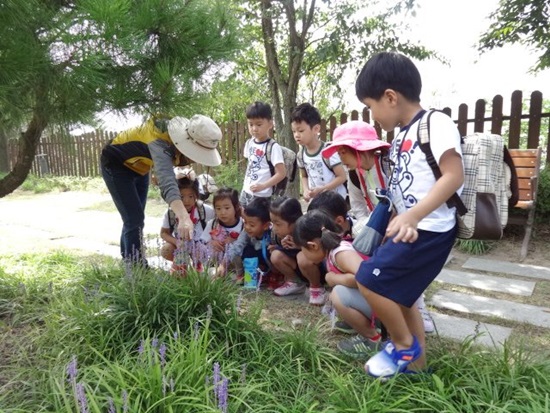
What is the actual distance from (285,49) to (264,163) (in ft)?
16.2

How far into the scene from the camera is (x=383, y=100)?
1.83 metres

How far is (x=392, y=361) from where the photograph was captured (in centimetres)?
187

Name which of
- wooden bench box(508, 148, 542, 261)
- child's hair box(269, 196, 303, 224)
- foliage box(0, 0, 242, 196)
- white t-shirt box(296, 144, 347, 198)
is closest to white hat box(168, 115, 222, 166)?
foliage box(0, 0, 242, 196)

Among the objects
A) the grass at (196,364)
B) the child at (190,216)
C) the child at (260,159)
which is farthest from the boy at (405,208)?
the child at (190,216)

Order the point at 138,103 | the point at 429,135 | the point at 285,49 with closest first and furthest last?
the point at 429,135, the point at 138,103, the point at 285,49

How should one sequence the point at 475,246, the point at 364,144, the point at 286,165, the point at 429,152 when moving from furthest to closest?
the point at 475,246
the point at 286,165
the point at 364,144
the point at 429,152

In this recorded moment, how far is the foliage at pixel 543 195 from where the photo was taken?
475 centimetres

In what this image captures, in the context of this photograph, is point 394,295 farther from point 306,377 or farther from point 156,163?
point 156,163

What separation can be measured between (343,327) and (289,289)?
790 mm

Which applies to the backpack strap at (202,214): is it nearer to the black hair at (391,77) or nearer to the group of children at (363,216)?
the group of children at (363,216)

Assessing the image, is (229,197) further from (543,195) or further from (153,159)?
(543,195)

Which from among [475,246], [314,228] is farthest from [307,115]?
[475,246]

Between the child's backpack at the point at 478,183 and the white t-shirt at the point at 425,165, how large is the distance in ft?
0.10

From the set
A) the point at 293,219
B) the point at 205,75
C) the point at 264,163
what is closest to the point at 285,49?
the point at 264,163
